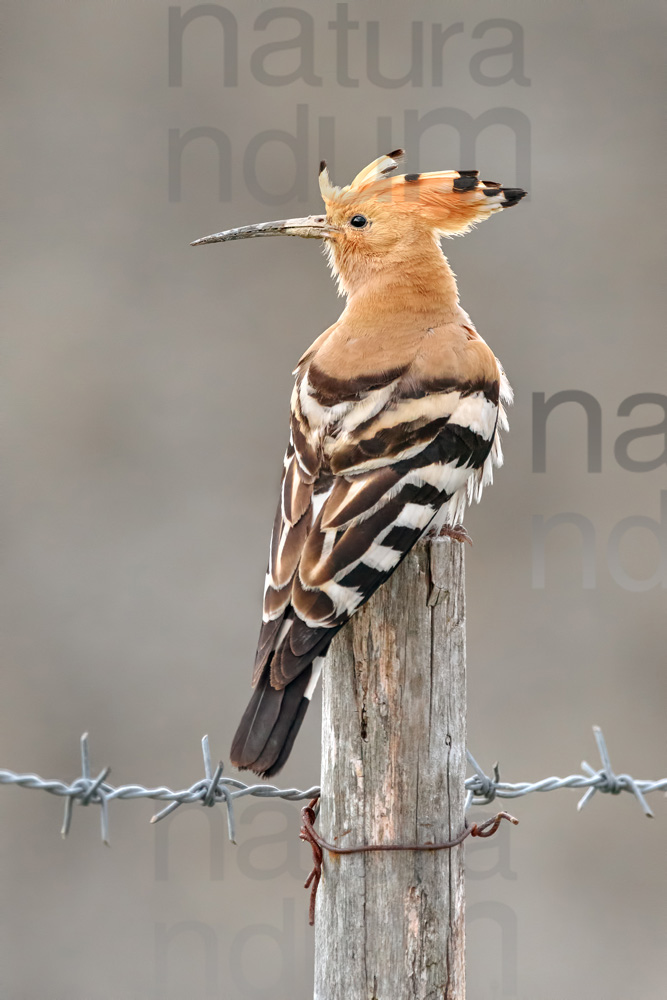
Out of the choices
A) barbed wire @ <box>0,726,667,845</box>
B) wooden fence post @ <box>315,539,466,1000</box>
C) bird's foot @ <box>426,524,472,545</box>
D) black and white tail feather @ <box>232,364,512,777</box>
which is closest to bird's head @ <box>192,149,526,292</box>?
black and white tail feather @ <box>232,364,512,777</box>

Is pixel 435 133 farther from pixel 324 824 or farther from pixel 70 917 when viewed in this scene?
pixel 324 824

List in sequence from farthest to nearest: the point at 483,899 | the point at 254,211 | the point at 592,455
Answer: the point at 254,211, the point at 592,455, the point at 483,899

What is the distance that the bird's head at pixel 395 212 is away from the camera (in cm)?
266

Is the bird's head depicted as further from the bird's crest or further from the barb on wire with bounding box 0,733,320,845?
the barb on wire with bounding box 0,733,320,845

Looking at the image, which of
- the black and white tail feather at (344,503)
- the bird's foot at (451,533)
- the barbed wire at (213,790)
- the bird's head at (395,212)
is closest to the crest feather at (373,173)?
the bird's head at (395,212)

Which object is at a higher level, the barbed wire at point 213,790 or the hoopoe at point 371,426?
the hoopoe at point 371,426

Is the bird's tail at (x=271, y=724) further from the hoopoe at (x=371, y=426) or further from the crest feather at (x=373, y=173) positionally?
the crest feather at (x=373, y=173)

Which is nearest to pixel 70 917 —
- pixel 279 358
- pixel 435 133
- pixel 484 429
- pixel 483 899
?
pixel 483 899

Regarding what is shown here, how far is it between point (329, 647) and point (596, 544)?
4.78m

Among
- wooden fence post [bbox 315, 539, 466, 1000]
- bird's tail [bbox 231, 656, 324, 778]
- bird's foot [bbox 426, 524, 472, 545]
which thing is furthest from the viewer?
bird's foot [bbox 426, 524, 472, 545]

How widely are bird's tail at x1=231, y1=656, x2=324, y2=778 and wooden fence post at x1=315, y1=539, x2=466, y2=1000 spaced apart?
78mm

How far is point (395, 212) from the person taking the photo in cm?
270

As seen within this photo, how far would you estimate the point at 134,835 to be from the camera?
548 cm

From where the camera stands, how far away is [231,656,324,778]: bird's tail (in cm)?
188
